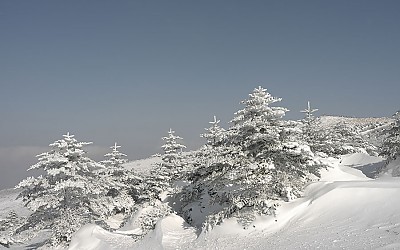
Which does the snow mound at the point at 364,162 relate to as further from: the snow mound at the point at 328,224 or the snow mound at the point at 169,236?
the snow mound at the point at 169,236

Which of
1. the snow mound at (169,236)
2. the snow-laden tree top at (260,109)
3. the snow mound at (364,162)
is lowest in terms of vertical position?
the snow mound at (169,236)

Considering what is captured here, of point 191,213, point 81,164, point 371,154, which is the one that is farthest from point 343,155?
point 81,164

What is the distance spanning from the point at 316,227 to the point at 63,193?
15059mm

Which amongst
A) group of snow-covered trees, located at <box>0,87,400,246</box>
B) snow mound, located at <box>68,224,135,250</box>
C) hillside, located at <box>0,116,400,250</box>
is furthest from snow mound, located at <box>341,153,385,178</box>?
snow mound, located at <box>68,224,135,250</box>

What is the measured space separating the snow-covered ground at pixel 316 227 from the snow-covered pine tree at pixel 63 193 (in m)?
1.90

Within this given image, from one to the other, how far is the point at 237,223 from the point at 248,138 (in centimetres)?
422

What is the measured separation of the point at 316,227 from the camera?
13.7 meters

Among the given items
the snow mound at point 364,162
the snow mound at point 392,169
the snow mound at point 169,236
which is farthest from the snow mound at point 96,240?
the snow mound at point 364,162

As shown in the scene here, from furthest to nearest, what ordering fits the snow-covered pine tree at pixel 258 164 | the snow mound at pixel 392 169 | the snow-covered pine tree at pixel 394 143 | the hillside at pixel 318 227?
the snow mound at pixel 392 169 → the snow-covered pine tree at pixel 394 143 → the snow-covered pine tree at pixel 258 164 → the hillside at pixel 318 227

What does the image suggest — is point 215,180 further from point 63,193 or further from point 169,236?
point 63,193

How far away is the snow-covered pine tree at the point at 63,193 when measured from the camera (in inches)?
822

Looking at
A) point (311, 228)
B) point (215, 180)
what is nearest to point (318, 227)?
point (311, 228)

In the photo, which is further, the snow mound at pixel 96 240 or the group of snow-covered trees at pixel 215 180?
the snow mound at pixel 96 240

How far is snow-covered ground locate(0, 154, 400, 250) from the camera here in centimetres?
1158
